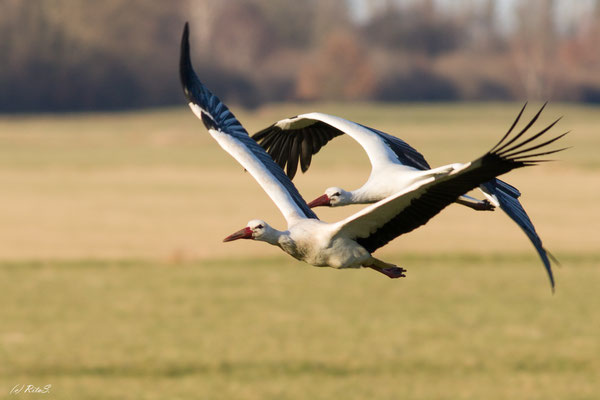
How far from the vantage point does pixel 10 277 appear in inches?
7347

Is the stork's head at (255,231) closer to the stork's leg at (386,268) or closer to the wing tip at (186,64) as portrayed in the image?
the stork's leg at (386,268)

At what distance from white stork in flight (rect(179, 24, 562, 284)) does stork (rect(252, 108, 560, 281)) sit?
13 centimetres

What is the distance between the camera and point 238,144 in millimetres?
5617

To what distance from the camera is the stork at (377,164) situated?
4.80m

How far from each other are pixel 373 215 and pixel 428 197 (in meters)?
0.29

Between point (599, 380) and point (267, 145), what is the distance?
145 metres

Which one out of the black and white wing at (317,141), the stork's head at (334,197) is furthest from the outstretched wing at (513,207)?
the stork's head at (334,197)

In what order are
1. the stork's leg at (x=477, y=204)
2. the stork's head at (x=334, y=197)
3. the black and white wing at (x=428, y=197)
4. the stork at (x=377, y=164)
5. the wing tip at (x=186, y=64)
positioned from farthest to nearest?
the stork's head at (x=334, y=197) < the stork's leg at (x=477, y=204) < the wing tip at (x=186, y=64) < the stork at (x=377, y=164) < the black and white wing at (x=428, y=197)

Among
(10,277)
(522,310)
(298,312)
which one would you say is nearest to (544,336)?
(522,310)

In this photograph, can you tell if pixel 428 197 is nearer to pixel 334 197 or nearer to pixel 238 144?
pixel 334 197

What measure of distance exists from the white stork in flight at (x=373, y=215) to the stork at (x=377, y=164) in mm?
129

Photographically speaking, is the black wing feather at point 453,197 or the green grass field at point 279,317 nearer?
the black wing feather at point 453,197

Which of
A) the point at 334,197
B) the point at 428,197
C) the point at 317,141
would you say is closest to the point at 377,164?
the point at 334,197

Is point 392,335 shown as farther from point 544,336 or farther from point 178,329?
point 178,329
